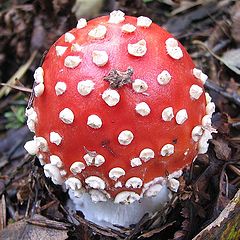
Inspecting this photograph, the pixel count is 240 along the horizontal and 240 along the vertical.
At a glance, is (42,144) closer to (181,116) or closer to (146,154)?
(146,154)

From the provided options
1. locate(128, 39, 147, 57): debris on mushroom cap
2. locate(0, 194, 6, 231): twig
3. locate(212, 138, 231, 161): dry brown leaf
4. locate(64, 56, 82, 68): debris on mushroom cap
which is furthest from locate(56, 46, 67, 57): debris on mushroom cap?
locate(0, 194, 6, 231): twig

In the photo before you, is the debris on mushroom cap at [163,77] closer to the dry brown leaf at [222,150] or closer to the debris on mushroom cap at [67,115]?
the debris on mushroom cap at [67,115]

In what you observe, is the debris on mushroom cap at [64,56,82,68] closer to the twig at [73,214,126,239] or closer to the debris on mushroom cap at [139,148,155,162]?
the debris on mushroom cap at [139,148,155,162]

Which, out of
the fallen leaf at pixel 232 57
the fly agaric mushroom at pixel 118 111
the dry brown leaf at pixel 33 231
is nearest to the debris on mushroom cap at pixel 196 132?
the fly agaric mushroom at pixel 118 111

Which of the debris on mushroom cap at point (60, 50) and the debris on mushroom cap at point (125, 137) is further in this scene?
the debris on mushroom cap at point (60, 50)

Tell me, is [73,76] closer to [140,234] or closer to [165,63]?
[165,63]

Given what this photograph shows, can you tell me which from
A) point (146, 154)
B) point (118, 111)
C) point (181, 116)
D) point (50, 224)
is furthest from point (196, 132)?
point (50, 224)

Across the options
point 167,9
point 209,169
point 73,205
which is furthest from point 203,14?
point 73,205
